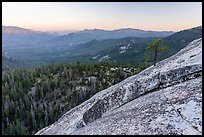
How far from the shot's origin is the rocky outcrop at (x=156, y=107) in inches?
562

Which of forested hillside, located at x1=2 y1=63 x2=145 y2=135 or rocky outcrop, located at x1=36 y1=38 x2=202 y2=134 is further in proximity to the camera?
forested hillside, located at x1=2 y1=63 x2=145 y2=135

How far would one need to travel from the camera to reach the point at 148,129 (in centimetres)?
1426

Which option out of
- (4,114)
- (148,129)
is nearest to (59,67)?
(4,114)

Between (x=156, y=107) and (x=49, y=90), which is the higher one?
(x=156, y=107)

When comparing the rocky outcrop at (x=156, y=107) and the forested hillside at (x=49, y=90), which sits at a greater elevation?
the rocky outcrop at (x=156, y=107)

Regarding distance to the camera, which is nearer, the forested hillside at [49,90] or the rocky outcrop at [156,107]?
the rocky outcrop at [156,107]

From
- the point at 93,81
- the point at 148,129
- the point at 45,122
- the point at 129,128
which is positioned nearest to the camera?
the point at 148,129

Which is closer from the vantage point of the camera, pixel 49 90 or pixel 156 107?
pixel 156 107

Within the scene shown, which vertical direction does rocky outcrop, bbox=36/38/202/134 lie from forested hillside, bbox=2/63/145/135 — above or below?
above

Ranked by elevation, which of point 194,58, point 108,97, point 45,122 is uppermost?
point 194,58

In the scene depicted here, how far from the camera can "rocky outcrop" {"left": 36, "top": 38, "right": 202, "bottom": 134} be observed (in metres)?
14.3

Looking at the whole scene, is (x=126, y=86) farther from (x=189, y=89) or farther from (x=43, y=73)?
(x=43, y=73)

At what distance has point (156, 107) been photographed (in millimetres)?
16875

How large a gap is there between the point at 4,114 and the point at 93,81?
149 feet
